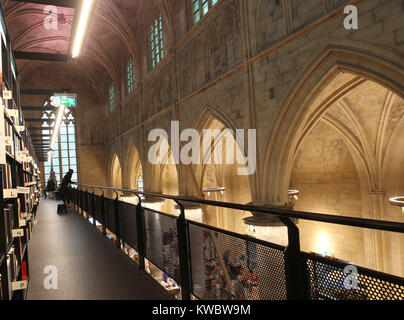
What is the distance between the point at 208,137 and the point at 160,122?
3.30m

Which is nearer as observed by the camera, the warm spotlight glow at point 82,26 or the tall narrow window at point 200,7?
the warm spotlight glow at point 82,26

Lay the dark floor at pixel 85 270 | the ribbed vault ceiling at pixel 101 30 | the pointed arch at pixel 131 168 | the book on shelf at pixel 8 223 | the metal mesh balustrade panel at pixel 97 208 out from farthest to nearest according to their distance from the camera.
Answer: the pointed arch at pixel 131 168
the ribbed vault ceiling at pixel 101 30
the metal mesh balustrade panel at pixel 97 208
the dark floor at pixel 85 270
the book on shelf at pixel 8 223

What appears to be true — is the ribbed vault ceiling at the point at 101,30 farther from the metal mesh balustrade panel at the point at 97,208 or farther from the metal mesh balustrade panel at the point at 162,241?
the metal mesh balustrade panel at the point at 162,241

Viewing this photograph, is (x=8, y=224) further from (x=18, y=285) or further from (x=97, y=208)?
(x=97, y=208)

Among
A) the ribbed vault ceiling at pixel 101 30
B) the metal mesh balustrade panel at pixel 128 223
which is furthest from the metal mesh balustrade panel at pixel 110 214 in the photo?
the ribbed vault ceiling at pixel 101 30

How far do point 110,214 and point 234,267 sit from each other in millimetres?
3967

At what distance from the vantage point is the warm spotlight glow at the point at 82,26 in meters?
4.24

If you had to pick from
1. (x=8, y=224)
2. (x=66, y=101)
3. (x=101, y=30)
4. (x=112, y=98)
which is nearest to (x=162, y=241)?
(x=8, y=224)

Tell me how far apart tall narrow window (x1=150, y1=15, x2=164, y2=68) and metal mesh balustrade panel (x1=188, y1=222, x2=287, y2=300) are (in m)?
12.1

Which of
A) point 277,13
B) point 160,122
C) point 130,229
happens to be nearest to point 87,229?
point 130,229

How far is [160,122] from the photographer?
13.7 m

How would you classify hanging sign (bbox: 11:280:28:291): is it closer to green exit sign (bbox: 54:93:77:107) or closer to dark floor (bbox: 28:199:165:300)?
dark floor (bbox: 28:199:165:300)

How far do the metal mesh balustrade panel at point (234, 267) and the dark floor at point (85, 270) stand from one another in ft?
1.78
